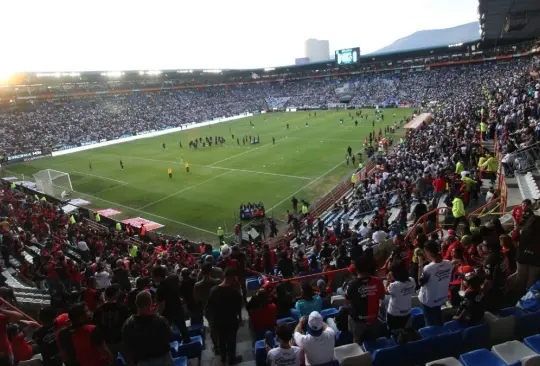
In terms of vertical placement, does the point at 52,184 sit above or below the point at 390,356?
below

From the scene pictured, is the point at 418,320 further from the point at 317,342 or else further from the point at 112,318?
the point at 112,318

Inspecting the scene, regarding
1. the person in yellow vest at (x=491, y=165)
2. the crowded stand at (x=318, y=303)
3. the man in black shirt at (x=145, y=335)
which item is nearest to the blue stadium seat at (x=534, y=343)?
the crowded stand at (x=318, y=303)

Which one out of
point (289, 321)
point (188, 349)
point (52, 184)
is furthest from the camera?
point (52, 184)

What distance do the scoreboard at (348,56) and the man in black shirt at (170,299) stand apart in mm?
90762

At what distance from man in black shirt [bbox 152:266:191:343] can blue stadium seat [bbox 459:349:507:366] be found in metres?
4.04

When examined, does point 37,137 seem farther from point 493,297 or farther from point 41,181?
point 493,297

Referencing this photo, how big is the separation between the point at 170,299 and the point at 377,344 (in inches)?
125

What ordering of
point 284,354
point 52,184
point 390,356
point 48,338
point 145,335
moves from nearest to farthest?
1. point 145,335
2. point 284,354
3. point 390,356
4. point 48,338
5. point 52,184

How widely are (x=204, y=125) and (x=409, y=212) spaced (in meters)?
62.4

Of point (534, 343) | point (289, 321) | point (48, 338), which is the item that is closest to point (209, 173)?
point (289, 321)

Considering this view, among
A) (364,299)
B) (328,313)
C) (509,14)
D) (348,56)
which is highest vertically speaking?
(348,56)

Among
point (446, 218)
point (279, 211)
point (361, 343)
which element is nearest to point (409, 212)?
point (446, 218)

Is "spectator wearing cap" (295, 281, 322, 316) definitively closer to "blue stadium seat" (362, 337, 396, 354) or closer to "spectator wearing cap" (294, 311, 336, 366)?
"blue stadium seat" (362, 337, 396, 354)

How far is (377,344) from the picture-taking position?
5.30 metres
